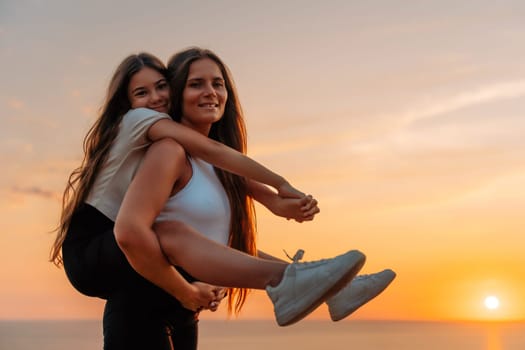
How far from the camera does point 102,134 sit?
10.5 ft

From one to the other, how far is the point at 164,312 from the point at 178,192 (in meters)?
0.48

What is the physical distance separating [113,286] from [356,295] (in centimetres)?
92

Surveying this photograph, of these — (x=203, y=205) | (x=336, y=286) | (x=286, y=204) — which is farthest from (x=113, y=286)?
(x=336, y=286)

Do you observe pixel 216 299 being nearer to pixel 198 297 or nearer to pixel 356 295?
pixel 198 297

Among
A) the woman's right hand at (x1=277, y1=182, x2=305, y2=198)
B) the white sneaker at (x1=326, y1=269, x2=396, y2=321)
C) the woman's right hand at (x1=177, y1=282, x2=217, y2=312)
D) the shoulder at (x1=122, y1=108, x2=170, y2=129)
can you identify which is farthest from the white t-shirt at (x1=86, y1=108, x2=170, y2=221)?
the white sneaker at (x1=326, y1=269, x2=396, y2=321)

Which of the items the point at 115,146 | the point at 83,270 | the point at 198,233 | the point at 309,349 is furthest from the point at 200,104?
the point at 309,349

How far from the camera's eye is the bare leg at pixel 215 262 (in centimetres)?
280

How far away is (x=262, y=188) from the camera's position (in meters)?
3.50

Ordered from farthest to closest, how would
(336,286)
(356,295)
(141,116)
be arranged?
1. (356,295)
2. (141,116)
3. (336,286)

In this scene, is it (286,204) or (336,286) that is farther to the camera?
(286,204)

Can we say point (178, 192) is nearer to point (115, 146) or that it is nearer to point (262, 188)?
point (115, 146)

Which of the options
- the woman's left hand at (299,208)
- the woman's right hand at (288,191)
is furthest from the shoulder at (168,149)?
the woman's left hand at (299,208)

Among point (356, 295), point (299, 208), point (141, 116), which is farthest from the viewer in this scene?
point (299, 208)

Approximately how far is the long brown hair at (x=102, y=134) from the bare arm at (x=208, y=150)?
246 millimetres
